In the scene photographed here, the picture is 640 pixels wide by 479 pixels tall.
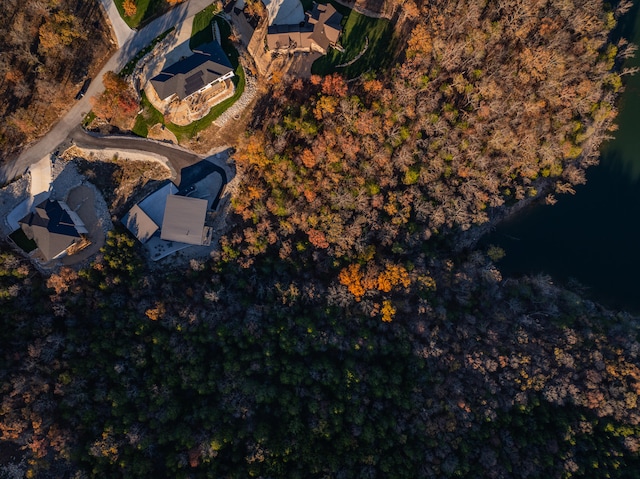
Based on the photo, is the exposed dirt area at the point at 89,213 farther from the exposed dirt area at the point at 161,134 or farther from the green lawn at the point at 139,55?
the green lawn at the point at 139,55

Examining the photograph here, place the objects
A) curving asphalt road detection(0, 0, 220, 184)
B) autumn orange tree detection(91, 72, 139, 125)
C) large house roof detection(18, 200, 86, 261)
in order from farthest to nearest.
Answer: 1. curving asphalt road detection(0, 0, 220, 184)
2. autumn orange tree detection(91, 72, 139, 125)
3. large house roof detection(18, 200, 86, 261)

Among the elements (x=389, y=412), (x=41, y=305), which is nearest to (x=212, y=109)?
(x=41, y=305)

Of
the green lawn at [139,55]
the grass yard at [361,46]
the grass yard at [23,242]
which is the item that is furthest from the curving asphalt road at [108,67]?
the grass yard at [361,46]

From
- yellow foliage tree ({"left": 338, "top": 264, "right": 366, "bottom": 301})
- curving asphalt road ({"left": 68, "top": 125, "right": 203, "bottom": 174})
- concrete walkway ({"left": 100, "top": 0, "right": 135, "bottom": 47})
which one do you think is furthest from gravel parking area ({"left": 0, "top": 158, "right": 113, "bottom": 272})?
yellow foliage tree ({"left": 338, "top": 264, "right": 366, "bottom": 301})

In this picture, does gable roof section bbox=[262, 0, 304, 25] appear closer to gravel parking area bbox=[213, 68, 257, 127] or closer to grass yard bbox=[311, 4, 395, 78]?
grass yard bbox=[311, 4, 395, 78]

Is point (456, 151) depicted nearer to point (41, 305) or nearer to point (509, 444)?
point (509, 444)

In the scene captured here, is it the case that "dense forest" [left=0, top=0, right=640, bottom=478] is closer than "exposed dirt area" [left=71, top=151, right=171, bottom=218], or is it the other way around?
"dense forest" [left=0, top=0, right=640, bottom=478]

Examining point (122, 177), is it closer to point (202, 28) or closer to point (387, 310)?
point (202, 28)
